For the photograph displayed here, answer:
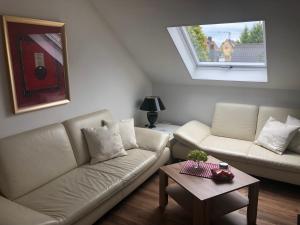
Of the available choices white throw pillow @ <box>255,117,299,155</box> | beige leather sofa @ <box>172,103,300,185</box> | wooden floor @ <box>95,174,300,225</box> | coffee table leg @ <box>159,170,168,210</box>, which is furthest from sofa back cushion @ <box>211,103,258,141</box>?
coffee table leg @ <box>159,170,168,210</box>

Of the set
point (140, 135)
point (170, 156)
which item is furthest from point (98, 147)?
point (170, 156)

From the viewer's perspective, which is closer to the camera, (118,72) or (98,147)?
(98,147)

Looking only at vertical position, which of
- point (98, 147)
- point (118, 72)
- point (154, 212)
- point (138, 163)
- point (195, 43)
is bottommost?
point (154, 212)

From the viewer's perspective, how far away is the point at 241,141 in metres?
3.51

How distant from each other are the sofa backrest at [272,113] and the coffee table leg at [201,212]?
1.78 m

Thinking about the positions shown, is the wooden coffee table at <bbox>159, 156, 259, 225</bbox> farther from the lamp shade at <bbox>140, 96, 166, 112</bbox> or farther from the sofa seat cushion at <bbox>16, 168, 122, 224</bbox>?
the lamp shade at <bbox>140, 96, 166, 112</bbox>

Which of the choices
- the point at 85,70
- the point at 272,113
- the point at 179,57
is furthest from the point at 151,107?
the point at 272,113

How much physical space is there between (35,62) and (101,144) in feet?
3.46

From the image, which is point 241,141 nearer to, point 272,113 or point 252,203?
point 272,113

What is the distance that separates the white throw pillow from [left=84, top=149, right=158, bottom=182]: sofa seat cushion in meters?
1.33

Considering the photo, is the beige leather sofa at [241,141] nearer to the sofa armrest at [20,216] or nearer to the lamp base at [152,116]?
the lamp base at [152,116]

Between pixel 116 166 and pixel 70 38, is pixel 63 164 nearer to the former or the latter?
pixel 116 166

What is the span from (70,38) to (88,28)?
1.06ft

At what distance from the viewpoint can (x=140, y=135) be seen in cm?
340
